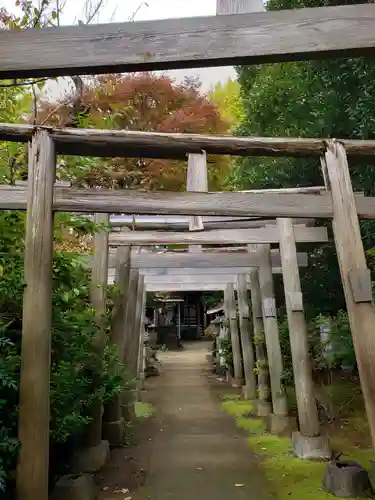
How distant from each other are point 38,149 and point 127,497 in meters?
3.51

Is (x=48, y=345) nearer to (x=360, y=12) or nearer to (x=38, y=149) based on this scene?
(x=38, y=149)

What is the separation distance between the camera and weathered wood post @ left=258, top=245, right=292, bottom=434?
25.5ft

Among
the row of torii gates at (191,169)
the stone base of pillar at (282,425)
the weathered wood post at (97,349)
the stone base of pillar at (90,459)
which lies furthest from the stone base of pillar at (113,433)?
the stone base of pillar at (282,425)

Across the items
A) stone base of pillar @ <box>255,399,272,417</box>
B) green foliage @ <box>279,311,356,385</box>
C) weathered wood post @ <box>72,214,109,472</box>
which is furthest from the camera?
stone base of pillar @ <box>255,399,272,417</box>

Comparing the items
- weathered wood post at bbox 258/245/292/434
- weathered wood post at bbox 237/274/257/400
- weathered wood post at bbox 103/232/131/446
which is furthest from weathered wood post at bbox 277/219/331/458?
weathered wood post at bbox 237/274/257/400

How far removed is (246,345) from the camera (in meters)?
11.2

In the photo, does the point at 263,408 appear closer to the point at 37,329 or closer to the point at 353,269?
the point at 353,269

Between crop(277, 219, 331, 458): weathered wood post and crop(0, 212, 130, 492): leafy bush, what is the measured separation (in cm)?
240

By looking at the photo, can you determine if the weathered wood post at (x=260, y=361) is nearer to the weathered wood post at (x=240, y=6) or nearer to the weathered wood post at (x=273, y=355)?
the weathered wood post at (x=273, y=355)

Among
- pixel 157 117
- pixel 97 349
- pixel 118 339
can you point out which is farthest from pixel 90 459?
pixel 157 117

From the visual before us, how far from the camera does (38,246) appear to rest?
3557 millimetres

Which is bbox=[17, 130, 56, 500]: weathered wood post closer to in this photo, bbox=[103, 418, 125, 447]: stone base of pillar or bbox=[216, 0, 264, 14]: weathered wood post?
bbox=[216, 0, 264, 14]: weathered wood post

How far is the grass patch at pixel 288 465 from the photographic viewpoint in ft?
16.7

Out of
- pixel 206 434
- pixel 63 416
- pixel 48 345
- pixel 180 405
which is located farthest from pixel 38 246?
pixel 180 405
